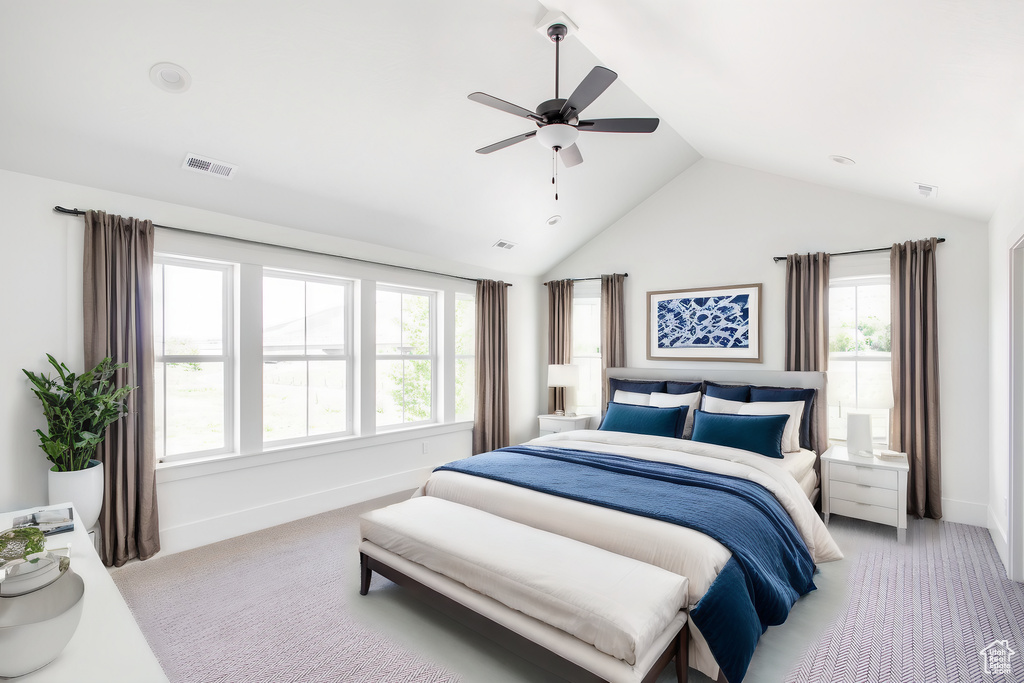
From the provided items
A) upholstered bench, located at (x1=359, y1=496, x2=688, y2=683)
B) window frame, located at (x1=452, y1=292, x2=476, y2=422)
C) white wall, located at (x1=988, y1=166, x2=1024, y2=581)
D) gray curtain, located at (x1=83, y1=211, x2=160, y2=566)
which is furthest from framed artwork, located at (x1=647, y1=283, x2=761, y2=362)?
gray curtain, located at (x1=83, y1=211, x2=160, y2=566)

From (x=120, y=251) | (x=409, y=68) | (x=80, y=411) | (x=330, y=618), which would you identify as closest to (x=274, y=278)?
(x=120, y=251)

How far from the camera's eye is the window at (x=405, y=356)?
4.72 metres

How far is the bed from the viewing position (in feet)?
6.59

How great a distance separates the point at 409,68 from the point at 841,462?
3.94 metres

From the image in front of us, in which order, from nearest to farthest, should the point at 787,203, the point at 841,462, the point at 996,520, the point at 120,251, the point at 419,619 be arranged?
the point at 419,619, the point at 120,251, the point at 996,520, the point at 841,462, the point at 787,203

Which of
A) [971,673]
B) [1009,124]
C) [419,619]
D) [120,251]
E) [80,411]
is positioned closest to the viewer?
[971,673]

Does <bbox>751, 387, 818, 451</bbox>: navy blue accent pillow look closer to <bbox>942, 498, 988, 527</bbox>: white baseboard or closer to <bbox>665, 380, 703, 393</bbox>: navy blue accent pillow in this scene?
<bbox>665, 380, 703, 393</bbox>: navy blue accent pillow

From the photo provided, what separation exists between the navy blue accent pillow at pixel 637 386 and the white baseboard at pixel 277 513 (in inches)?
81.4

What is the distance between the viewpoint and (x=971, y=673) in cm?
200

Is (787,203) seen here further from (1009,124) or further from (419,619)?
(419,619)

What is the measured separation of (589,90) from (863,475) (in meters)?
3.29

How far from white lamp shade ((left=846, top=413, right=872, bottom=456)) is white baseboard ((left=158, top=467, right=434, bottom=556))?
3.62 m

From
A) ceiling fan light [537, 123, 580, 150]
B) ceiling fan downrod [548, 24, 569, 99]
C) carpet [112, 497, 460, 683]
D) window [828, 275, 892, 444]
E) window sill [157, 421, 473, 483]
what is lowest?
carpet [112, 497, 460, 683]

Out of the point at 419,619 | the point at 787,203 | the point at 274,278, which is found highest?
the point at 787,203
